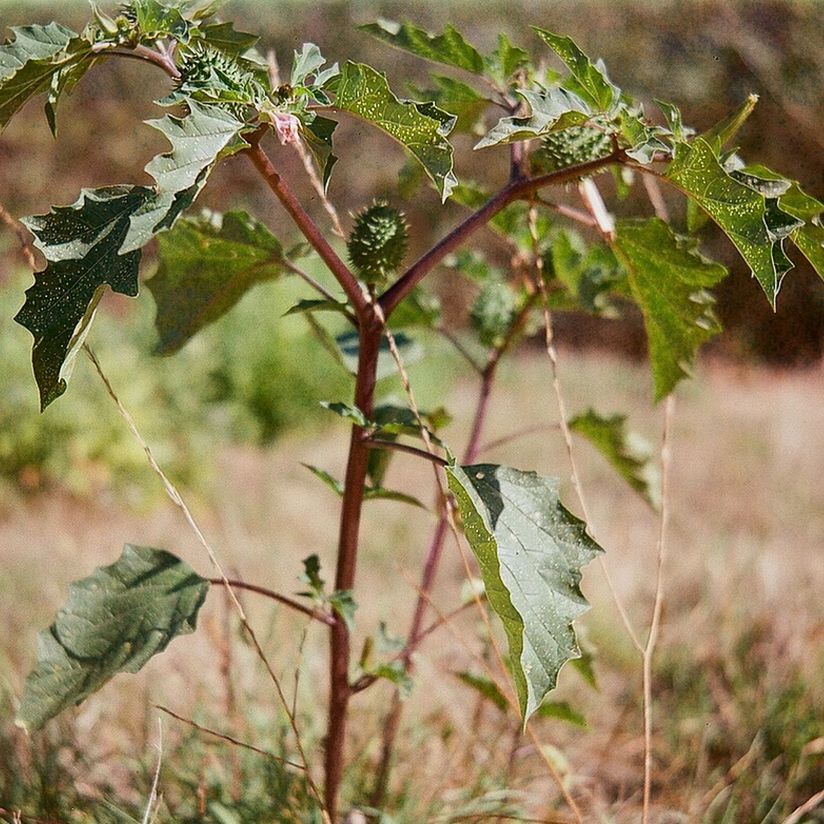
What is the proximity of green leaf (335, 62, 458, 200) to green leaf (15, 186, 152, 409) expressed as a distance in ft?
0.49

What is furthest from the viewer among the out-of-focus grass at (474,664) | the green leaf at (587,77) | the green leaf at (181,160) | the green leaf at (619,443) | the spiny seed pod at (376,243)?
the out-of-focus grass at (474,664)

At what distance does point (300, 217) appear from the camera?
0.70 m

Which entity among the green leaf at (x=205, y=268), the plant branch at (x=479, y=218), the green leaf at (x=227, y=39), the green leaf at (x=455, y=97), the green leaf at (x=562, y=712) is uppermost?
the green leaf at (x=227, y=39)

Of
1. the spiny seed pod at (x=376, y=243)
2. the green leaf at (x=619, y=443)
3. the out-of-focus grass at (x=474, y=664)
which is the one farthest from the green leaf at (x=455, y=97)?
the out-of-focus grass at (x=474, y=664)

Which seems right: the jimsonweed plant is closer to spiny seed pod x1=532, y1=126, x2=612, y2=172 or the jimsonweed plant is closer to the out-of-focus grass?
spiny seed pod x1=532, y1=126, x2=612, y2=172

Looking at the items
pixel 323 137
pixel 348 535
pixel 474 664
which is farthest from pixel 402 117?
pixel 474 664

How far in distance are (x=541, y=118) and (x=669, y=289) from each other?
0.29 m

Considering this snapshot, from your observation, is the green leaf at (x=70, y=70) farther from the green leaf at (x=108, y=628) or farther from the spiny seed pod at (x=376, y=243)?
the green leaf at (x=108, y=628)

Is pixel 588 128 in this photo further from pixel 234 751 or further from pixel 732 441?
pixel 732 441

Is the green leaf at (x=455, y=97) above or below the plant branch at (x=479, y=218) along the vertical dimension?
above

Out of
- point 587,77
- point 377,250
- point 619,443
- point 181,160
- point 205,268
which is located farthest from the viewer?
point 619,443

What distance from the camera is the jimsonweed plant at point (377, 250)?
0.62m

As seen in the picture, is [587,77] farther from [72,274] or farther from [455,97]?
[72,274]

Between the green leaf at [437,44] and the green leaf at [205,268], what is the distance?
0.66ft
